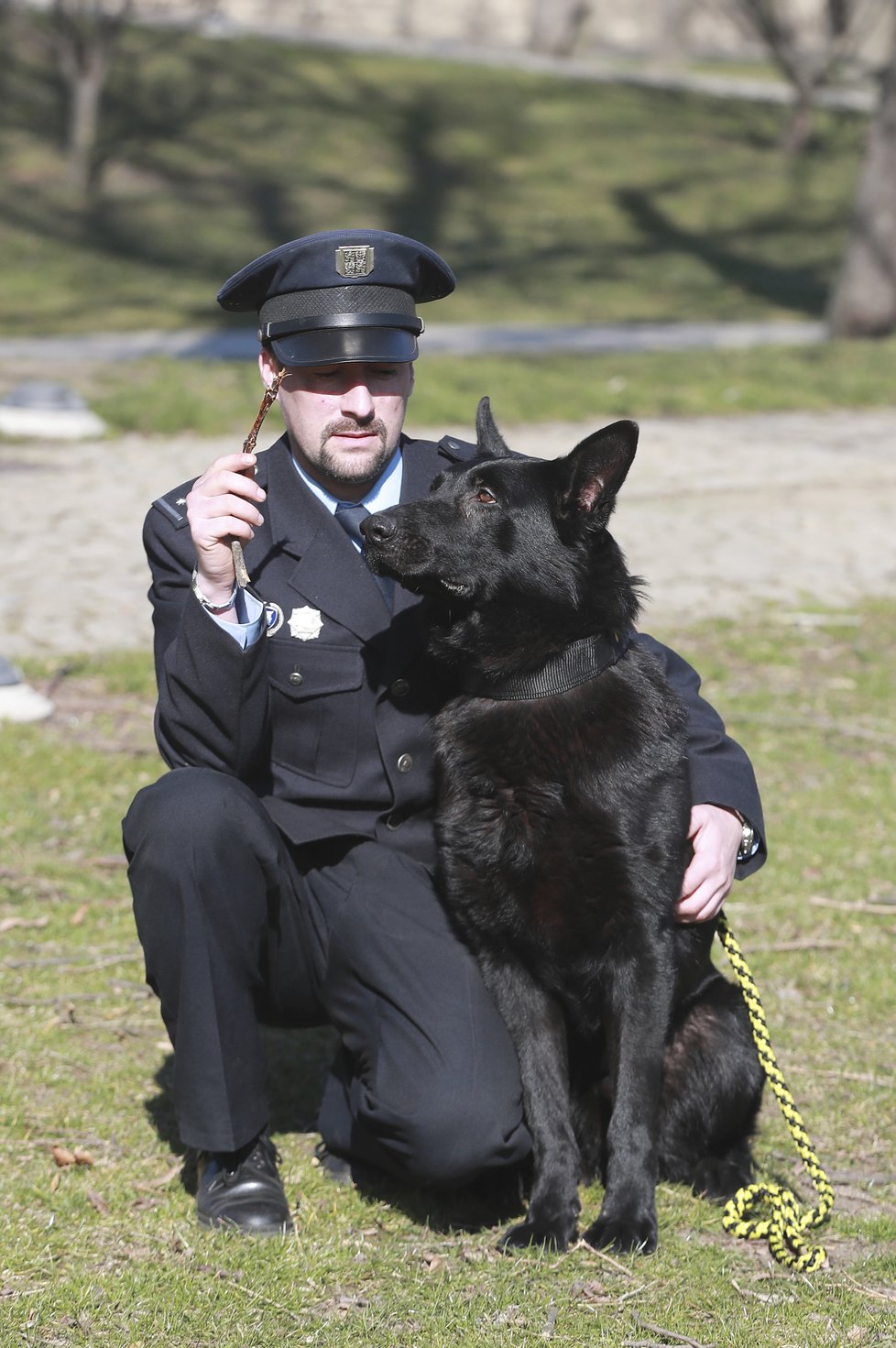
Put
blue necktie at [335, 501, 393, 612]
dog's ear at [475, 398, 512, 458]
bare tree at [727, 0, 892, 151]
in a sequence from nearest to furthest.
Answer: dog's ear at [475, 398, 512, 458]
blue necktie at [335, 501, 393, 612]
bare tree at [727, 0, 892, 151]

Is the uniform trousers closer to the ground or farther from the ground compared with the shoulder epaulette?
closer to the ground

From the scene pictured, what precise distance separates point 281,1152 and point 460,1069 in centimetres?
59

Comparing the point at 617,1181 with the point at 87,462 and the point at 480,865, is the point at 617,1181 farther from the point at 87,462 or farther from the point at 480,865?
the point at 87,462

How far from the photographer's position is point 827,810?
17.2 ft

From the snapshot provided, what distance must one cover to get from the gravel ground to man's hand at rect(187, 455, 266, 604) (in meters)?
3.87

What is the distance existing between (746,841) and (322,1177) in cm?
108

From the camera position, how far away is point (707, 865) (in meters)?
2.91

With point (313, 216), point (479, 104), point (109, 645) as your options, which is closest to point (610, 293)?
point (313, 216)

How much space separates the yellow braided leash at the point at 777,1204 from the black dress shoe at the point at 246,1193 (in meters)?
0.83

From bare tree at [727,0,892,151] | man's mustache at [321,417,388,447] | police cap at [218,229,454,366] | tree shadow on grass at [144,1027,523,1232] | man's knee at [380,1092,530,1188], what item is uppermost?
bare tree at [727,0,892,151]

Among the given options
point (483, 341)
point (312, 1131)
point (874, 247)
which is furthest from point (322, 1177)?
point (874, 247)

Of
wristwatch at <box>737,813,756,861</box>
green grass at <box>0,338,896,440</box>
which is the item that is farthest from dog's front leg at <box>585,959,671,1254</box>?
green grass at <box>0,338,896,440</box>

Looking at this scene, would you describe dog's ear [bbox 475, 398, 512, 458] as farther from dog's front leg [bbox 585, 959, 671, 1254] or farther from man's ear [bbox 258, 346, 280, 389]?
dog's front leg [bbox 585, 959, 671, 1254]

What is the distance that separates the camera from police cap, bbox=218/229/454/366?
299cm
